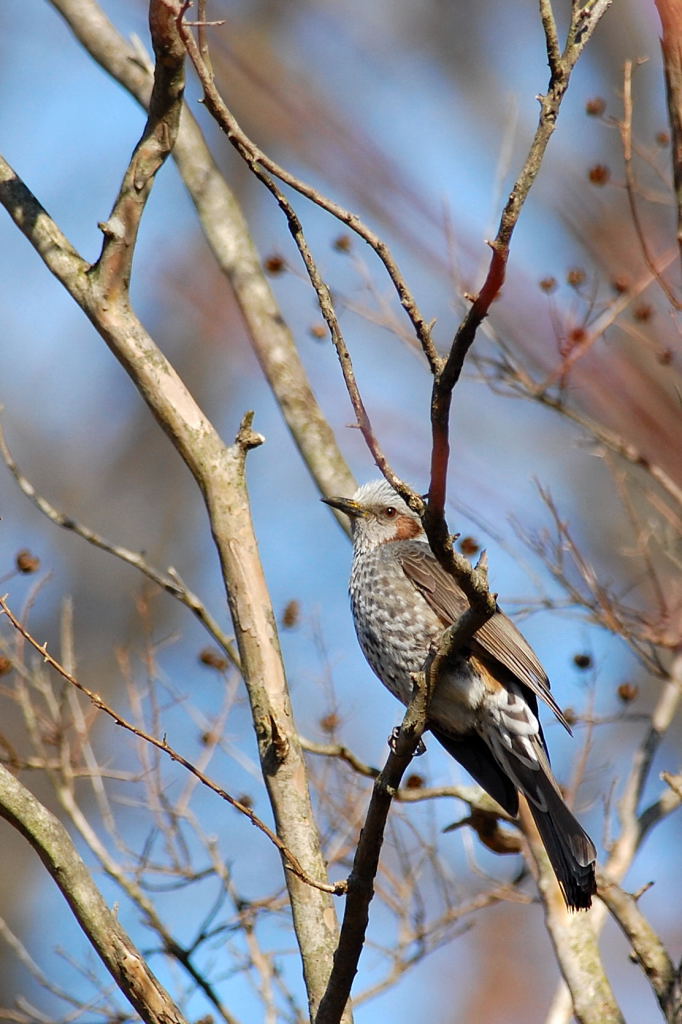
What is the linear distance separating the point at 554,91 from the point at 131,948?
2206 millimetres

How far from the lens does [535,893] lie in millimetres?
4863

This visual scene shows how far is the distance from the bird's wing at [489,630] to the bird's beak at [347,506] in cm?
32

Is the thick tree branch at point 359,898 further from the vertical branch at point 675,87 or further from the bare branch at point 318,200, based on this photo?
the vertical branch at point 675,87

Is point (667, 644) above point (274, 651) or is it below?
above

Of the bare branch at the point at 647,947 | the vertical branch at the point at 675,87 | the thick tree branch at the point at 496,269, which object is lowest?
the bare branch at the point at 647,947

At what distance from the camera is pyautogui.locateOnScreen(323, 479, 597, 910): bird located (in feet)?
12.9

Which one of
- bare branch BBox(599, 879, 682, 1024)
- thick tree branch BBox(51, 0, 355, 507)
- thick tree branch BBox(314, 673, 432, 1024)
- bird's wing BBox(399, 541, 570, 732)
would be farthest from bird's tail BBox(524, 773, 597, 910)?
thick tree branch BBox(51, 0, 355, 507)

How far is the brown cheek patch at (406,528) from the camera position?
184 inches

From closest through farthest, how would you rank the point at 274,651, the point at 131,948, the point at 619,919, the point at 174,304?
1. the point at 131,948
2. the point at 274,651
3. the point at 619,919
4. the point at 174,304

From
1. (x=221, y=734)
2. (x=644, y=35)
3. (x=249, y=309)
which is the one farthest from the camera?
(x=644, y=35)

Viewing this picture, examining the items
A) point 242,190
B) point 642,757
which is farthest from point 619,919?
point 242,190

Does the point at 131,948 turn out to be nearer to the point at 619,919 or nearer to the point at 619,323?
the point at 619,919

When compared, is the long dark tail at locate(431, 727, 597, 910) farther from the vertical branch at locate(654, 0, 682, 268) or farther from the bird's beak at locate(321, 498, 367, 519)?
the vertical branch at locate(654, 0, 682, 268)

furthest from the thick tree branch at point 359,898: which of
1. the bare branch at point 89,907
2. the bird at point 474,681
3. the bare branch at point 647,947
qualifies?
the bare branch at point 647,947
